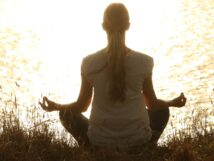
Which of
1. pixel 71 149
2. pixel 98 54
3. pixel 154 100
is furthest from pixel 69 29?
pixel 98 54

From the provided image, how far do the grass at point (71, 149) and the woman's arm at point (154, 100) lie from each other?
1.19 feet

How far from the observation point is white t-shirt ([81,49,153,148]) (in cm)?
540

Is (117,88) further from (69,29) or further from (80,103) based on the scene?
(69,29)

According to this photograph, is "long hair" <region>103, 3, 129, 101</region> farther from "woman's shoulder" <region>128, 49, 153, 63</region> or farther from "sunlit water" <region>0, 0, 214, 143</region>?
"sunlit water" <region>0, 0, 214, 143</region>

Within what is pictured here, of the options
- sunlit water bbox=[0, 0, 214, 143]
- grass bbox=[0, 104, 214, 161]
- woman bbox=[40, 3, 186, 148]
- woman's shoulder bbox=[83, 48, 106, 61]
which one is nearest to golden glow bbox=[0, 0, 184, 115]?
sunlit water bbox=[0, 0, 214, 143]

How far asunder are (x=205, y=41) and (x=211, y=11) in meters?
4.29

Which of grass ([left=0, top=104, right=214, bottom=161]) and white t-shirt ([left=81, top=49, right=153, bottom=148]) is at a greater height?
white t-shirt ([left=81, top=49, right=153, bottom=148])

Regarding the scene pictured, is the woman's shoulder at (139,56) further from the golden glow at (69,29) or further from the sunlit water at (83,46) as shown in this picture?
the golden glow at (69,29)

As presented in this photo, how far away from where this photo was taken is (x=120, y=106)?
545 centimetres

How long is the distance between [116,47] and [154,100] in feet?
2.31

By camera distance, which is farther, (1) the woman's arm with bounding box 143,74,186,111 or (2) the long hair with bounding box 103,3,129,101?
(1) the woman's arm with bounding box 143,74,186,111

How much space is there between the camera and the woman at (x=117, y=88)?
533 cm

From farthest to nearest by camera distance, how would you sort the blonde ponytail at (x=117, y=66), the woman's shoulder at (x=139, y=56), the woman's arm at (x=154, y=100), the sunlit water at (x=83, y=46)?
the sunlit water at (x=83, y=46) < the woman's arm at (x=154, y=100) < the woman's shoulder at (x=139, y=56) < the blonde ponytail at (x=117, y=66)

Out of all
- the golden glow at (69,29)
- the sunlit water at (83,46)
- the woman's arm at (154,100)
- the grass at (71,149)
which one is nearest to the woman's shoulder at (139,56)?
the woman's arm at (154,100)
